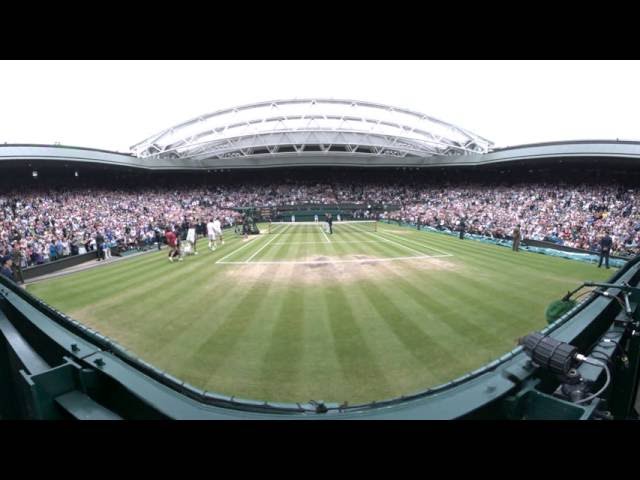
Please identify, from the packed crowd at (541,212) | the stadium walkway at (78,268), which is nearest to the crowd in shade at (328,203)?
the packed crowd at (541,212)

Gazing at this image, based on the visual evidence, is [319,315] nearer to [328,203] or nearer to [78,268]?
[78,268]

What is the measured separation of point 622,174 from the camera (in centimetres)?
3466

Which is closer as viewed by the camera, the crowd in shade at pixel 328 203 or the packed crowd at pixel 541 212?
the crowd in shade at pixel 328 203

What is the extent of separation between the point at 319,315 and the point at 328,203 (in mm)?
39576

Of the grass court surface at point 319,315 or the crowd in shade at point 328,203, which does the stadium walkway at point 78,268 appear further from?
the crowd in shade at point 328,203

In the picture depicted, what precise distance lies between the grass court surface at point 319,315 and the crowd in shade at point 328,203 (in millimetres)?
8141

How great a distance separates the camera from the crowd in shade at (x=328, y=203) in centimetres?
2153

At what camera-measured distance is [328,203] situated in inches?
1865

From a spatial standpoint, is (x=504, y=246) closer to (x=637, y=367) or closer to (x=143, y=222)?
(x=637, y=367)

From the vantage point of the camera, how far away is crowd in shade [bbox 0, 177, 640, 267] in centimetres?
2153

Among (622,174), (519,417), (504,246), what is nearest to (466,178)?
(622,174)

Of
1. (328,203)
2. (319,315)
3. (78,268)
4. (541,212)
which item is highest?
(328,203)

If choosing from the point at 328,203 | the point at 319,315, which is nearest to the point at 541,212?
the point at 328,203
